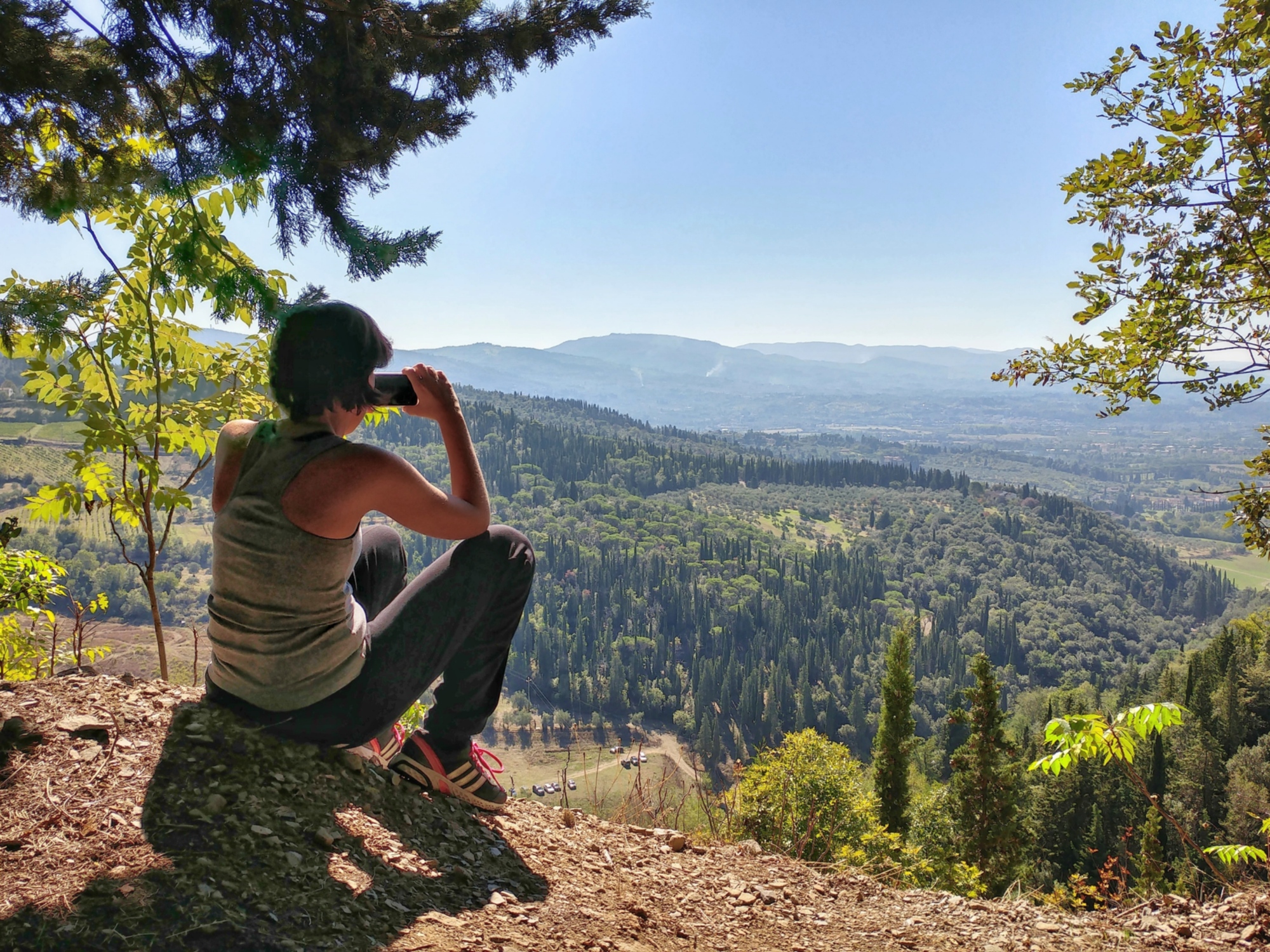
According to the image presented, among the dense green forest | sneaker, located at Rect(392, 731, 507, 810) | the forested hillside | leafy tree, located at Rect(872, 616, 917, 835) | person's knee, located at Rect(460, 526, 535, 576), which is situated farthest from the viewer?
the forested hillside

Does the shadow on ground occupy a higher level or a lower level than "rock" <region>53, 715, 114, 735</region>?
lower

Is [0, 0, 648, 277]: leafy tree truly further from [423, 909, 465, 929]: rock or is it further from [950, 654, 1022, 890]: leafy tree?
[950, 654, 1022, 890]: leafy tree

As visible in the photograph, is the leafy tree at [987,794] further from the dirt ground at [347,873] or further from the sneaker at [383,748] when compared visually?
the sneaker at [383,748]

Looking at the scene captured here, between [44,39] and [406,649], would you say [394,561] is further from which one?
[44,39]

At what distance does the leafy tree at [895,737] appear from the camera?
24.2 metres

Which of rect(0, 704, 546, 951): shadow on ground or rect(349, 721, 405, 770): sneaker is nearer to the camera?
rect(0, 704, 546, 951): shadow on ground

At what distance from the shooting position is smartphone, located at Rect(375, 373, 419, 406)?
2.01m

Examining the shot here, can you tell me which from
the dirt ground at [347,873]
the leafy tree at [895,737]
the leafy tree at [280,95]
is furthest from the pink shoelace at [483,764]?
the leafy tree at [895,737]

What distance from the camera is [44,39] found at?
206cm

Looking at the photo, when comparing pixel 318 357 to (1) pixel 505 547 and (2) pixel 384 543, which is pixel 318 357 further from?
(2) pixel 384 543

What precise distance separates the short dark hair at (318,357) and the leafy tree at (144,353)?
3.18 feet

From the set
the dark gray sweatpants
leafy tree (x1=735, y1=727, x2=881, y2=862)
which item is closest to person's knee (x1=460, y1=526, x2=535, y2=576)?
the dark gray sweatpants

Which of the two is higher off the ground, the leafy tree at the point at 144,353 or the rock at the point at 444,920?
the leafy tree at the point at 144,353

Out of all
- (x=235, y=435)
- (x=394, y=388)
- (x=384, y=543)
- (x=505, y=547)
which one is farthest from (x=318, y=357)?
(x=384, y=543)
